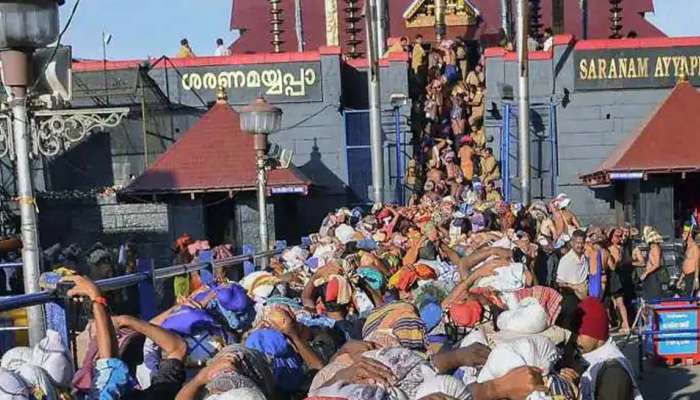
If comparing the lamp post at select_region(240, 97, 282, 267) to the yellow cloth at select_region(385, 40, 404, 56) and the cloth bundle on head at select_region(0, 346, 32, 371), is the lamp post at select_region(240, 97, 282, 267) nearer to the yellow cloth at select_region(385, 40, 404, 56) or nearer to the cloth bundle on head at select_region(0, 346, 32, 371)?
the cloth bundle on head at select_region(0, 346, 32, 371)

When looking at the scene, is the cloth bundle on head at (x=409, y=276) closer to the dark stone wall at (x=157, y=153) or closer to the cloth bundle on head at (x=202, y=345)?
the cloth bundle on head at (x=202, y=345)

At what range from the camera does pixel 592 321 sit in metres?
5.52

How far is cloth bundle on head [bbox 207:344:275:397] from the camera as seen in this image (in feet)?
12.5

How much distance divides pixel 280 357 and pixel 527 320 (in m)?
1.25

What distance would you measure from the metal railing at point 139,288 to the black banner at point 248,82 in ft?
34.6

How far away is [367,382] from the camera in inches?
143

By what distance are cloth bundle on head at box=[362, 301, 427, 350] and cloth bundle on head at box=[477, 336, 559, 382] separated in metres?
0.58

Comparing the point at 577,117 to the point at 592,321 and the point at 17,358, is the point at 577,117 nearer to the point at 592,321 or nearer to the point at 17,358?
the point at 592,321

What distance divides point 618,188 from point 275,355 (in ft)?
56.9

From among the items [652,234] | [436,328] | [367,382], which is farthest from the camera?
[652,234]

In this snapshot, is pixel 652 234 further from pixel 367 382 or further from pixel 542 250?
pixel 367 382

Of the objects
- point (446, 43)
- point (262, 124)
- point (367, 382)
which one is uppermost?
point (446, 43)

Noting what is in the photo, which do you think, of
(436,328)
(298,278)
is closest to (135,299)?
(298,278)

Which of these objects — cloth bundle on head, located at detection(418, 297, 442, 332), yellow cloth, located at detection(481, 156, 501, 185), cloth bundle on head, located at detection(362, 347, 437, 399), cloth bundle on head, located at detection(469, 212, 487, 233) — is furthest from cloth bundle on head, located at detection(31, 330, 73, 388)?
yellow cloth, located at detection(481, 156, 501, 185)
